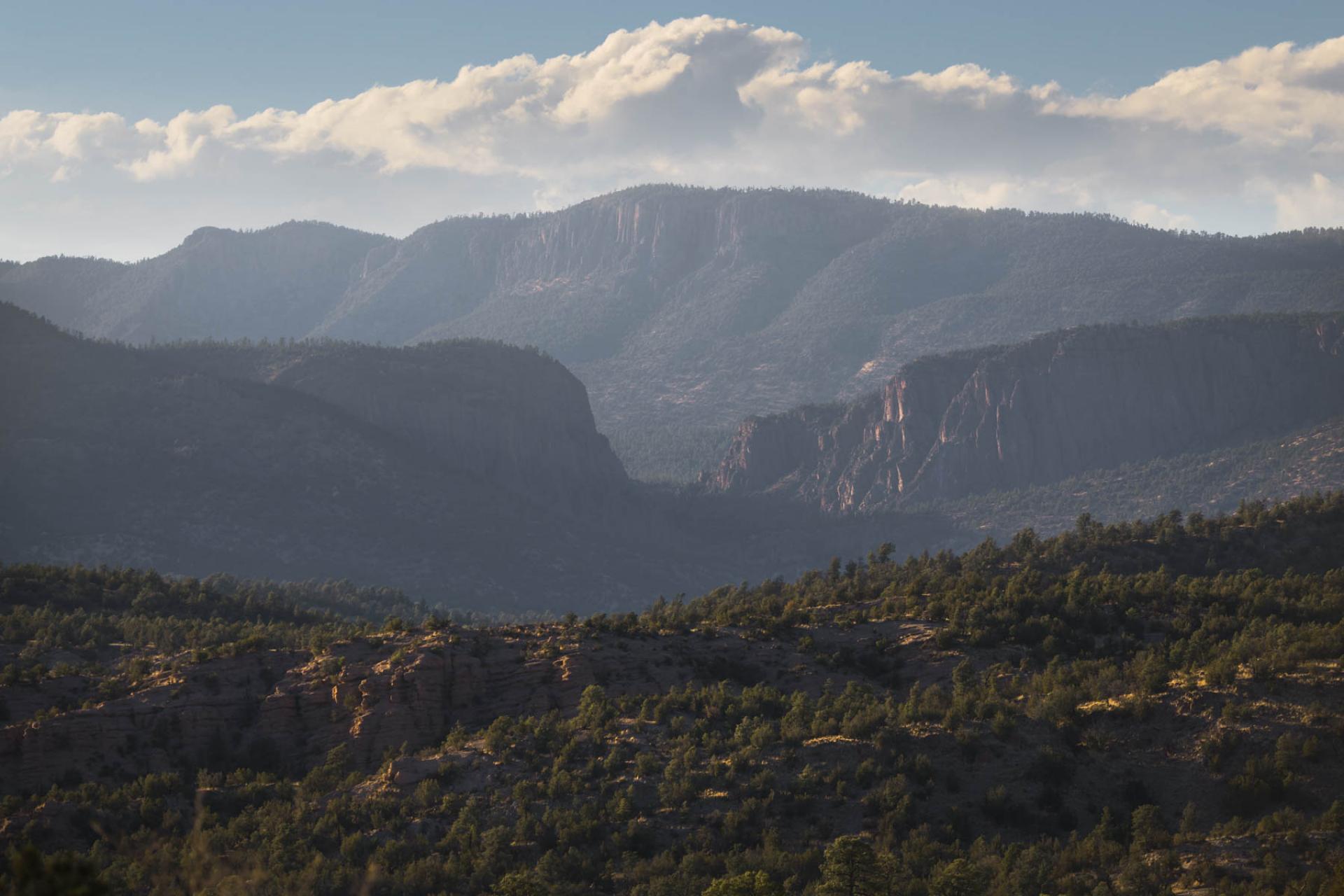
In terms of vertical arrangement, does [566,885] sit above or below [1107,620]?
below

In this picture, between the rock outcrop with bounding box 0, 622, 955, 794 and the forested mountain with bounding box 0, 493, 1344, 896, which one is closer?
the forested mountain with bounding box 0, 493, 1344, 896

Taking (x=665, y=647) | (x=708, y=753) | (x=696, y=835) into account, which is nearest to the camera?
(x=696, y=835)

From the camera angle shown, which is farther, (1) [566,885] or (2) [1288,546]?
(2) [1288,546]

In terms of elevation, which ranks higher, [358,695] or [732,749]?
[358,695]

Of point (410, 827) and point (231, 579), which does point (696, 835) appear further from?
point (231, 579)

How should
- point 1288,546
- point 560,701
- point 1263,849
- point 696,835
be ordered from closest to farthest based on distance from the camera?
point 1263,849 < point 696,835 < point 560,701 < point 1288,546

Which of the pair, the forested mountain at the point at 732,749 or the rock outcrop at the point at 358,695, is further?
the rock outcrop at the point at 358,695

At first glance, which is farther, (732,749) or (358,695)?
(358,695)

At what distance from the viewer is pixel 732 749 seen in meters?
67.1

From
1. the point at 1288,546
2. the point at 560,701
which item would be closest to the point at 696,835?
the point at 560,701

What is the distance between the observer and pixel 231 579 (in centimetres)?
17412

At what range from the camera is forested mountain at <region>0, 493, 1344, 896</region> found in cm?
5706

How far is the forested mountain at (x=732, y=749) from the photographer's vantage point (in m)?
57.1

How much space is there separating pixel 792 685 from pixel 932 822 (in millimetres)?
16835
